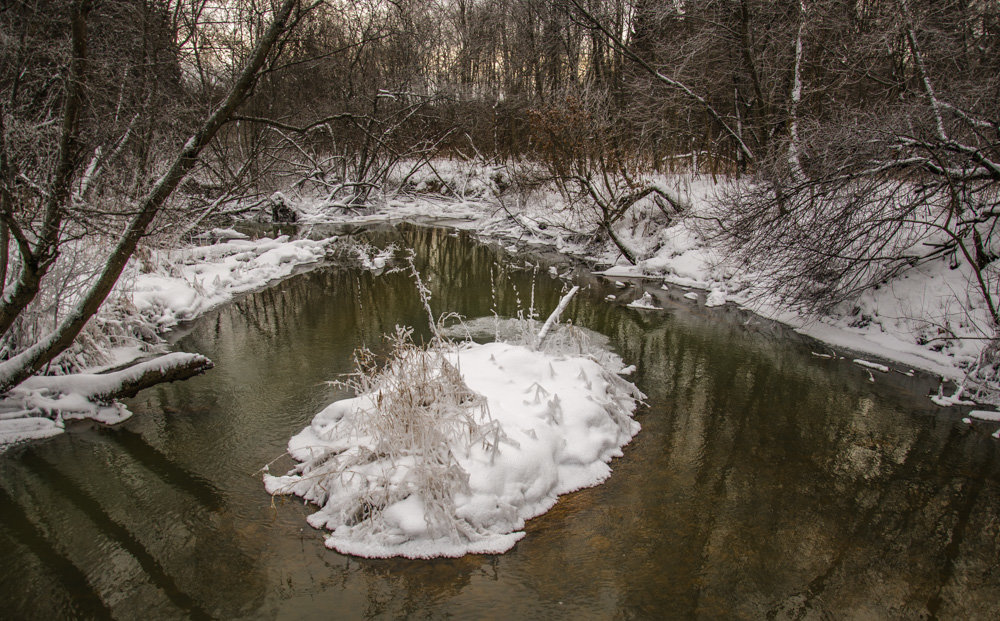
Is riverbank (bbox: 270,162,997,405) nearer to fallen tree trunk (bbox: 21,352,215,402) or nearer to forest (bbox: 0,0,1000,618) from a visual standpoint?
forest (bbox: 0,0,1000,618)

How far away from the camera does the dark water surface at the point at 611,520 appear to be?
405cm

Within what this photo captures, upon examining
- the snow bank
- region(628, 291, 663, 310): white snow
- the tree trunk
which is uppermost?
the tree trunk

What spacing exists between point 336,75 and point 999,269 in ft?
73.8

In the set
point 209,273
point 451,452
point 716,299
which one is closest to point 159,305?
point 209,273

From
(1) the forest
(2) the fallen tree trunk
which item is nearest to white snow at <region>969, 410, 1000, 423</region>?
(1) the forest

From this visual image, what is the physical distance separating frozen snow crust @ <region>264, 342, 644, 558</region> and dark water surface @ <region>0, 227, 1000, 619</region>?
0.61ft

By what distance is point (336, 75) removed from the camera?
77.9 ft

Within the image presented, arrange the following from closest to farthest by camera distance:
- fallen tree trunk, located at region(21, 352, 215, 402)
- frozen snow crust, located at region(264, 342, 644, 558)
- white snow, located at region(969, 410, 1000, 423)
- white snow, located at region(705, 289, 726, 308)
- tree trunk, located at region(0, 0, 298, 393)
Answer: frozen snow crust, located at region(264, 342, 644, 558) → tree trunk, located at region(0, 0, 298, 393) → fallen tree trunk, located at region(21, 352, 215, 402) → white snow, located at region(969, 410, 1000, 423) → white snow, located at region(705, 289, 726, 308)

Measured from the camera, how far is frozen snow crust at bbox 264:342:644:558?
460 centimetres

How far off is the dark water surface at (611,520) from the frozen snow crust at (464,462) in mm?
186

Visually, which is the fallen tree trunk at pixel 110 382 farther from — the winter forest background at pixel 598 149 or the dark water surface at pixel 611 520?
the winter forest background at pixel 598 149

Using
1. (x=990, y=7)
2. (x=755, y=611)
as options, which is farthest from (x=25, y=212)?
(x=990, y=7)

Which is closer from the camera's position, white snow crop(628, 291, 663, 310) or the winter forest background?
the winter forest background

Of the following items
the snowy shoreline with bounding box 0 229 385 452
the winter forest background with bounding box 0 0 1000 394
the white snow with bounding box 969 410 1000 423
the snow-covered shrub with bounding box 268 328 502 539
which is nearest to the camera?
the snow-covered shrub with bounding box 268 328 502 539
